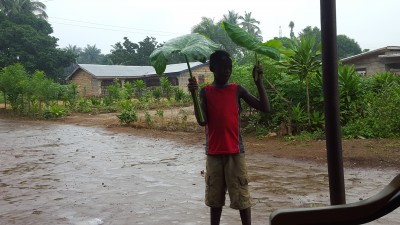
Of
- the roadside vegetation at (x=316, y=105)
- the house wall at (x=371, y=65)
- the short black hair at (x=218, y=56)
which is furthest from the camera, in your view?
the house wall at (x=371, y=65)

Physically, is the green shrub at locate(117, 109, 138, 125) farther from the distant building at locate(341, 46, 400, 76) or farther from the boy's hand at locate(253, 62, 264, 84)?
the boy's hand at locate(253, 62, 264, 84)

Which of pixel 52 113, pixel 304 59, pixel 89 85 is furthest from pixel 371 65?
pixel 89 85

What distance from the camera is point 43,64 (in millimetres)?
38312

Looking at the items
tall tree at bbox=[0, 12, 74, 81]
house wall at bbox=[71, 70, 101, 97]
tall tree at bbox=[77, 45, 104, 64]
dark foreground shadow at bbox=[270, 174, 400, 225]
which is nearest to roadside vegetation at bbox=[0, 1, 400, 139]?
dark foreground shadow at bbox=[270, 174, 400, 225]

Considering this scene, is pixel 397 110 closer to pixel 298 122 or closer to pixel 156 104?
pixel 298 122

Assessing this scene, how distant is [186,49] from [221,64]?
1.37 feet

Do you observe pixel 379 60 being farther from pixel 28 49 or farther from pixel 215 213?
pixel 28 49

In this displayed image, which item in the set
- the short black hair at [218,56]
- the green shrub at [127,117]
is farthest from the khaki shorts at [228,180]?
the green shrub at [127,117]

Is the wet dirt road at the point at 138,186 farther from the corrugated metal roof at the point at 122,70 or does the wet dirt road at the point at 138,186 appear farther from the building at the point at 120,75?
the corrugated metal roof at the point at 122,70

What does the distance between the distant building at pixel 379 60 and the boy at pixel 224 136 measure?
48.9ft

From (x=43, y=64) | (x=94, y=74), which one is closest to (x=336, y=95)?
(x=94, y=74)

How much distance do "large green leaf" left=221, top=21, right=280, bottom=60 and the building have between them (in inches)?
1249

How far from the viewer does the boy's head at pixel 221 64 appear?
2.66m

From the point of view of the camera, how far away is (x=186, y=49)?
92.5 inches
